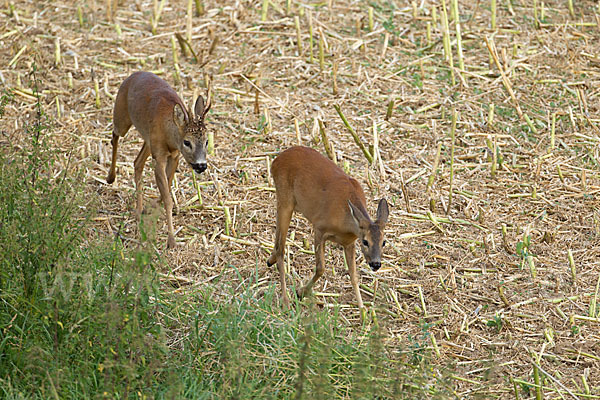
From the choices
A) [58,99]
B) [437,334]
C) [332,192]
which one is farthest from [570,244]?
[58,99]

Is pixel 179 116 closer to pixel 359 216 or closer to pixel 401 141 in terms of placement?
pixel 359 216

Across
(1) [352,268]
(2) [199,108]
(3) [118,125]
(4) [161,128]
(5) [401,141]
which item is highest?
(2) [199,108]

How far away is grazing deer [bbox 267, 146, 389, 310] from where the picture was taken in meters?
7.03

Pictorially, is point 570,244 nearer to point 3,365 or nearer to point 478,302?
point 478,302

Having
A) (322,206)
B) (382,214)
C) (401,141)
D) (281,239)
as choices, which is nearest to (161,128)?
(281,239)

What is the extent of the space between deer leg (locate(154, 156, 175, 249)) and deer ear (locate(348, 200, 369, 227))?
6.72 feet

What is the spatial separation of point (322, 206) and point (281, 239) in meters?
0.48

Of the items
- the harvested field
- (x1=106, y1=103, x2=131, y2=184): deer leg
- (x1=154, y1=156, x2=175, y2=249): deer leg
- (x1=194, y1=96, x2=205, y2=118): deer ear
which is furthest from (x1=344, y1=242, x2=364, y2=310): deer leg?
(x1=106, y1=103, x2=131, y2=184): deer leg

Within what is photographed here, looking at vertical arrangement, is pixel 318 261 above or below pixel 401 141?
above

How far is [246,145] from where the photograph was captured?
9.88m

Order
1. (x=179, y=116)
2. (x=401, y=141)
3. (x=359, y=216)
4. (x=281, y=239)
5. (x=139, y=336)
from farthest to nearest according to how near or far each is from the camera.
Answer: (x=401, y=141), (x=179, y=116), (x=281, y=239), (x=359, y=216), (x=139, y=336)

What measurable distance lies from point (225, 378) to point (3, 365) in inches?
60.5

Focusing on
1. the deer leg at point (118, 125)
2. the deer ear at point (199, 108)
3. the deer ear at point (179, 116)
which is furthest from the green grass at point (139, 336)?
the deer leg at point (118, 125)

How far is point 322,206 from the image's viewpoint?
24.3ft
